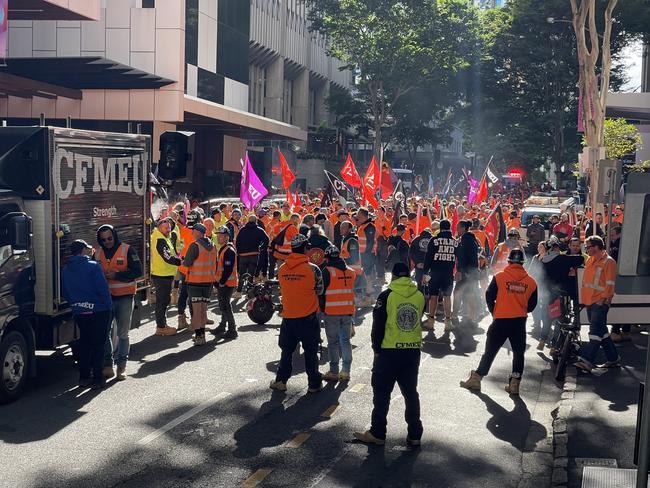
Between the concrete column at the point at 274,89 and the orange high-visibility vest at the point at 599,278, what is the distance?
50824 millimetres

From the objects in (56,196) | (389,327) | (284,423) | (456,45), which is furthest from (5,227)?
(456,45)

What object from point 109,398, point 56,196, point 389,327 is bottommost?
point 109,398

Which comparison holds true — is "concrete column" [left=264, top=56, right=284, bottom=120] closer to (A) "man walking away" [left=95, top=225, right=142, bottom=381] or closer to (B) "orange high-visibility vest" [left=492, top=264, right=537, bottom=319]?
(A) "man walking away" [left=95, top=225, right=142, bottom=381]

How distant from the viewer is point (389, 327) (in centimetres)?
952

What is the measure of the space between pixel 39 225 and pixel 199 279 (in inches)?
140

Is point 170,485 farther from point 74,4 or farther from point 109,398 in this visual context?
point 74,4

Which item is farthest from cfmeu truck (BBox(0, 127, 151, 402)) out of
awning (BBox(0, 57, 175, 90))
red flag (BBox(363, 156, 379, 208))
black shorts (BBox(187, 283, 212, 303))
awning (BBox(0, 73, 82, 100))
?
awning (BBox(0, 57, 175, 90))

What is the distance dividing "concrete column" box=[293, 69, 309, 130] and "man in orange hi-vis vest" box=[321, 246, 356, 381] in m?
58.2

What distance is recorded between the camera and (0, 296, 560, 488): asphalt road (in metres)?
8.61

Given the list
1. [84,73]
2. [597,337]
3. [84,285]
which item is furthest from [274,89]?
[84,285]

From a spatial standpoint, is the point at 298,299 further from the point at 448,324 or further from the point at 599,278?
the point at 448,324

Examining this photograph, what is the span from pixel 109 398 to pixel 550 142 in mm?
50980

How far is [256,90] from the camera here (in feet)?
202

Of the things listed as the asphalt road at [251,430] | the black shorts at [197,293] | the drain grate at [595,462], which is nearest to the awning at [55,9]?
the black shorts at [197,293]
